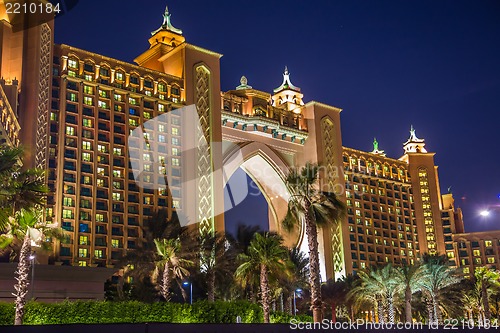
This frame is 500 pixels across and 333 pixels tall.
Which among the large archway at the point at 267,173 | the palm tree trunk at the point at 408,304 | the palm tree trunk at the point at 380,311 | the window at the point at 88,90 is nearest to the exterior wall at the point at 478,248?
the large archway at the point at 267,173

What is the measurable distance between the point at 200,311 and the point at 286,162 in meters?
56.1

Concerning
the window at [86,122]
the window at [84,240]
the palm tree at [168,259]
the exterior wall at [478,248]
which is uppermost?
the window at [86,122]

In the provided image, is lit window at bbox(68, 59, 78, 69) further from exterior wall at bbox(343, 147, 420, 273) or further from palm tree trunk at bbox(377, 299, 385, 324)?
exterior wall at bbox(343, 147, 420, 273)

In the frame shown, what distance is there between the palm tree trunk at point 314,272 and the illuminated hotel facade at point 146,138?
21488mm

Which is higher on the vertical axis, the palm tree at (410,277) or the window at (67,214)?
the window at (67,214)

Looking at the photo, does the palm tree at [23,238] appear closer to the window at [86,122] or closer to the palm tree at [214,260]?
the palm tree at [214,260]

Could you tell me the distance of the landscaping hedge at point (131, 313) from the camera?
3584 cm

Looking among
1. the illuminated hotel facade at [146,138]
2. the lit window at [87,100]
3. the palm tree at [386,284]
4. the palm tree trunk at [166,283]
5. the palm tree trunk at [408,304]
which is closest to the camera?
the palm tree trunk at [166,283]

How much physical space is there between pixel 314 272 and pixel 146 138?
4694 centimetres

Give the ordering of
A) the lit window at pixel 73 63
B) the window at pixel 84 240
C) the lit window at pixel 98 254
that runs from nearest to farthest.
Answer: the window at pixel 84 240
the lit window at pixel 98 254
the lit window at pixel 73 63

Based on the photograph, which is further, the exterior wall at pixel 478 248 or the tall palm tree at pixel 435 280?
the exterior wall at pixel 478 248

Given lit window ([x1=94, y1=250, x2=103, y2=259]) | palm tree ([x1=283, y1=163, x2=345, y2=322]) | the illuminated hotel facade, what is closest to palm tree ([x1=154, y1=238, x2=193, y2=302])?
the illuminated hotel facade

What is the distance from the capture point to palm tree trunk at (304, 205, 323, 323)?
126 feet

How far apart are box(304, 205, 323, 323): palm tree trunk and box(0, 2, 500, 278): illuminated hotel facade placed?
2149 cm
